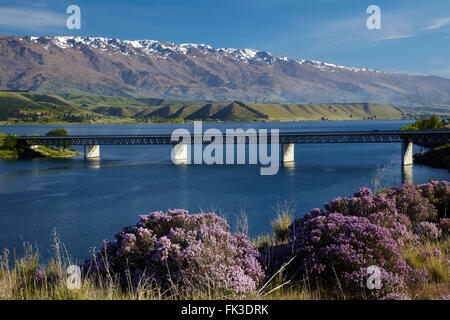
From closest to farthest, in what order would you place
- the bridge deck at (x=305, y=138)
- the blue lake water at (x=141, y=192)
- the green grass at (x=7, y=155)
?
the blue lake water at (x=141, y=192) < the bridge deck at (x=305, y=138) < the green grass at (x=7, y=155)

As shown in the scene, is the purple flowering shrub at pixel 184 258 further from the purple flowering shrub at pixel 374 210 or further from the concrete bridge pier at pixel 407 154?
the concrete bridge pier at pixel 407 154

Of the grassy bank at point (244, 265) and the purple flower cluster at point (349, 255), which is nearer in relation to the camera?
the grassy bank at point (244, 265)

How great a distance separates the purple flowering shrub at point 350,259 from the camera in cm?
781

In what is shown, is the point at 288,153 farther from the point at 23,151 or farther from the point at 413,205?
the point at 413,205

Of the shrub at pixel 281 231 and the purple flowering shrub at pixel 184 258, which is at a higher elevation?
the purple flowering shrub at pixel 184 258

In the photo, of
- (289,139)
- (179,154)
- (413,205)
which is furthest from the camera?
(179,154)

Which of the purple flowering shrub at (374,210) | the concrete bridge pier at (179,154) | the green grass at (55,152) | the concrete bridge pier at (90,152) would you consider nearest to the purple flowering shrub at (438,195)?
the purple flowering shrub at (374,210)

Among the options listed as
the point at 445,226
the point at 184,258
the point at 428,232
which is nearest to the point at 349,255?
the point at 184,258

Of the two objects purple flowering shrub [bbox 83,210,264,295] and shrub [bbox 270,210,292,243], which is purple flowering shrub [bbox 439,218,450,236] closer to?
shrub [bbox 270,210,292,243]

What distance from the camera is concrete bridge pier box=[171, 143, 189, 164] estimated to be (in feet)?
359

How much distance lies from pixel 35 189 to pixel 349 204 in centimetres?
6440

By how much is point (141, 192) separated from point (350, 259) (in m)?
57.4

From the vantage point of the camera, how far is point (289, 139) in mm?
106750
